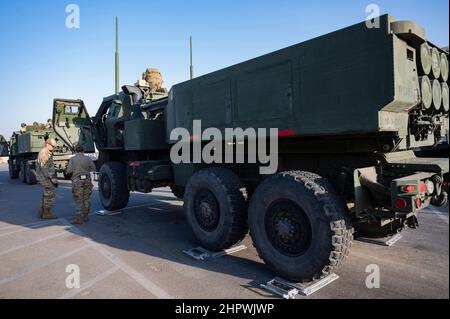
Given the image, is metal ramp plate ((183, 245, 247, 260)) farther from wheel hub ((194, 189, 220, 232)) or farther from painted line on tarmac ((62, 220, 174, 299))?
painted line on tarmac ((62, 220, 174, 299))

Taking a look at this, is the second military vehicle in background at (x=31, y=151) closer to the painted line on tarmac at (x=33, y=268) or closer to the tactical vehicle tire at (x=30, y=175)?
the tactical vehicle tire at (x=30, y=175)

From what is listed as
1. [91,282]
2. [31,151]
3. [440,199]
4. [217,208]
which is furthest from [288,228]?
[31,151]

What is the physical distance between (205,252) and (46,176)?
188 inches

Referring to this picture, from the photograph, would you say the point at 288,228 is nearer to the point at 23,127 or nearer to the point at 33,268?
the point at 33,268

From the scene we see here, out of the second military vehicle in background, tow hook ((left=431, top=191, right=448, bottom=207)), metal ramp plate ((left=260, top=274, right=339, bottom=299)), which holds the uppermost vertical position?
the second military vehicle in background

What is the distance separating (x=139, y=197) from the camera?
10117mm

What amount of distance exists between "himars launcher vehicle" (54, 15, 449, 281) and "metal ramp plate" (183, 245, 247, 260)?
12cm

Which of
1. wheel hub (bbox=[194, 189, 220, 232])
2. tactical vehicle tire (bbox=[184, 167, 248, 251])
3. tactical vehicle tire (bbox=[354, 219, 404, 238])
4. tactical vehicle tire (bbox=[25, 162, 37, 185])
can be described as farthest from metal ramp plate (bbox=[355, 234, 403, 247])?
tactical vehicle tire (bbox=[25, 162, 37, 185])

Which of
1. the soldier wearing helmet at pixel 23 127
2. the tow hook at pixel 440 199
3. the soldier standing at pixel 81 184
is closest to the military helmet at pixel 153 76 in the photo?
the soldier standing at pixel 81 184

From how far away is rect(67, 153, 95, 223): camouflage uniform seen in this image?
6.91 meters

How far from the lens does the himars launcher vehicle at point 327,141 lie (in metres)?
3.03

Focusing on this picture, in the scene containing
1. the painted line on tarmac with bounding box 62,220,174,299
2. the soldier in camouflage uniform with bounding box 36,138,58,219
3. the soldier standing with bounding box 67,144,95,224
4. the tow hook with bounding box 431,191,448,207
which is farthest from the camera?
the soldier in camouflage uniform with bounding box 36,138,58,219
